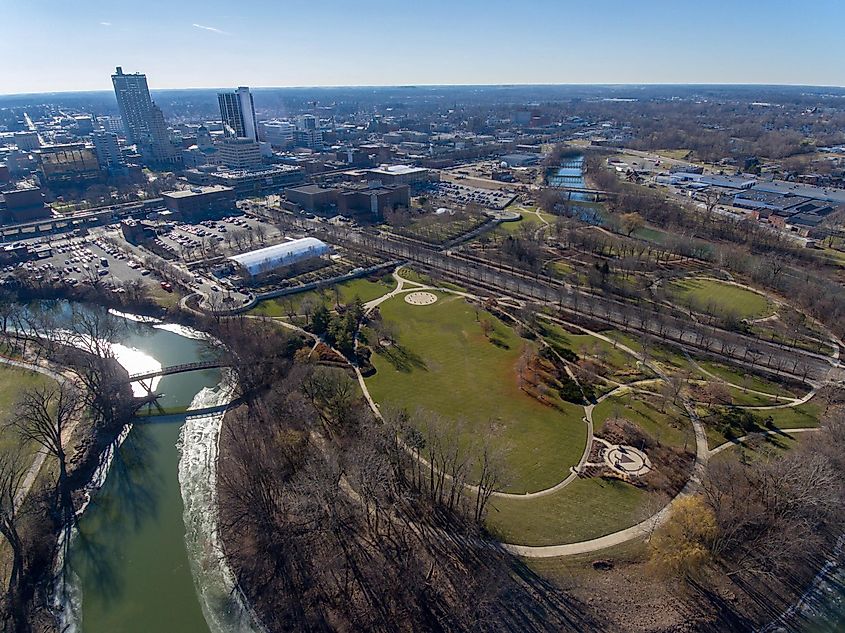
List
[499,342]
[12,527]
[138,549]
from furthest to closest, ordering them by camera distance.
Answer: [499,342] → [138,549] → [12,527]

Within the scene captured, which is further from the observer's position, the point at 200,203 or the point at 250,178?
the point at 250,178

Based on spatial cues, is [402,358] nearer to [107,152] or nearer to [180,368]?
[180,368]

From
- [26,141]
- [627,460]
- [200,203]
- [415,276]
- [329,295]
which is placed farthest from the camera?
[26,141]

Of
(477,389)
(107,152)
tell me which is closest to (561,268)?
(477,389)

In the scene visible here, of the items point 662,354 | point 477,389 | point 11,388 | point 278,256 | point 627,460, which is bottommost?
point 627,460

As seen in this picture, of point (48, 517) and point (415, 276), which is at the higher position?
point (415, 276)

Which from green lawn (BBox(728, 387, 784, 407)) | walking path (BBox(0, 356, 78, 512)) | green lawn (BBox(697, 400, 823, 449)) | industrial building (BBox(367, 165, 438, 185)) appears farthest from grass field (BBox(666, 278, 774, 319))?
industrial building (BBox(367, 165, 438, 185))

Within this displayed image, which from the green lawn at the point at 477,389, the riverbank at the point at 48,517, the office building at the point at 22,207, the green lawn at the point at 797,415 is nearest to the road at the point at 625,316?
the green lawn at the point at 797,415
